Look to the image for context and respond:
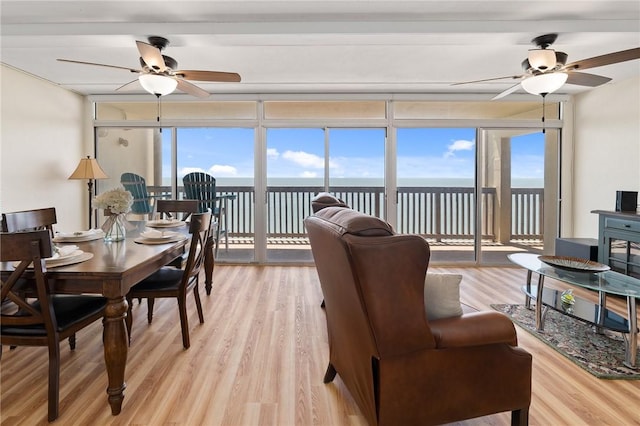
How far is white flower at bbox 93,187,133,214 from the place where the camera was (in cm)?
227

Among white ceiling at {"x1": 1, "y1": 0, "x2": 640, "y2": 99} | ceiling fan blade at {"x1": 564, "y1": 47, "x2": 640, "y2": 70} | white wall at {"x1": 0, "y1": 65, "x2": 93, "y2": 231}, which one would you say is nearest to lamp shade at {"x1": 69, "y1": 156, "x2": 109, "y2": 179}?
white wall at {"x1": 0, "y1": 65, "x2": 93, "y2": 231}

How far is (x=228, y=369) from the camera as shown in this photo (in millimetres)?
2096

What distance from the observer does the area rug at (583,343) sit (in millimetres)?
2074

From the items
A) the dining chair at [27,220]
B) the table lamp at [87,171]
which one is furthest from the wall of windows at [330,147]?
A: the dining chair at [27,220]

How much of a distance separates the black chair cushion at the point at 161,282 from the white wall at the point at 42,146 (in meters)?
2.50

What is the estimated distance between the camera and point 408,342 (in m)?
1.29

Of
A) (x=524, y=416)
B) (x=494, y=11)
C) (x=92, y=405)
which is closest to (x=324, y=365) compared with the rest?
(x=524, y=416)

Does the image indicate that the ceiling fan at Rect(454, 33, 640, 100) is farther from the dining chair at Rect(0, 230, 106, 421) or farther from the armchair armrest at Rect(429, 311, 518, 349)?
the dining chair at Rect(0, 230, 106, 421)

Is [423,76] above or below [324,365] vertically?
above

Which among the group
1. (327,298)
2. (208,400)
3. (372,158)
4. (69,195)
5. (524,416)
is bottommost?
(208,400)

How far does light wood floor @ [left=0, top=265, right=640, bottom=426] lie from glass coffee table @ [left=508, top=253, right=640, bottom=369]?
28cm

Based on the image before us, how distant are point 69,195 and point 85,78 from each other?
1.62 metres

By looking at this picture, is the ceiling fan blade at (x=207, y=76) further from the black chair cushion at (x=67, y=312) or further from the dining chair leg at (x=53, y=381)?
the dining chair leg at (x=53, y=381)

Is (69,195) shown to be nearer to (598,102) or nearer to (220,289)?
(220,289)
